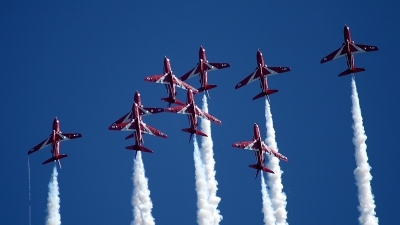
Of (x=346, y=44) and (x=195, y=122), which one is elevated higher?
(x=346, y=44)

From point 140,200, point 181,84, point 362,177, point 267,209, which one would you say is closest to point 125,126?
point 140,200

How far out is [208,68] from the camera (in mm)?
77250

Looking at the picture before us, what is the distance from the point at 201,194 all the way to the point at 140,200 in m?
6.18

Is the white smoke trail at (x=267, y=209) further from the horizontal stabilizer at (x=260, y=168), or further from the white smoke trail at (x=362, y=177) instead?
the white smoke trail at (x=362, y=177)

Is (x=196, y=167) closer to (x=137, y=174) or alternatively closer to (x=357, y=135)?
(x=137, y=174)

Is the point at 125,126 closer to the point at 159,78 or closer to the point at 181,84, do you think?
the point at 159,78

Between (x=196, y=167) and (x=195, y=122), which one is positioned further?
(x=196, y=167)

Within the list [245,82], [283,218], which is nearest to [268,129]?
[245,82]

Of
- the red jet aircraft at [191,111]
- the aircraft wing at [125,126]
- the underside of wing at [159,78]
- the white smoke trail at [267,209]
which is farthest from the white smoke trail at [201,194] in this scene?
the aircraft wing at [125,126]

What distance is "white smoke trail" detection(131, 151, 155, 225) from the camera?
235ft

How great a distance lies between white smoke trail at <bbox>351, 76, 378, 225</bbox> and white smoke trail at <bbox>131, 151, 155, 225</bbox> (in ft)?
66.1

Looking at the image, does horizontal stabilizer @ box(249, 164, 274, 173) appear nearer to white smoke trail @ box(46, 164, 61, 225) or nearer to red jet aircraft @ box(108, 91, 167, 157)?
red jet aircraft @ box(108, 91, 167, 157)

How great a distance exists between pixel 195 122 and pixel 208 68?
27.1ft

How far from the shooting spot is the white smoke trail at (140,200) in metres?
71.5
